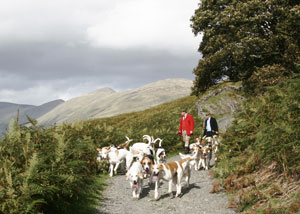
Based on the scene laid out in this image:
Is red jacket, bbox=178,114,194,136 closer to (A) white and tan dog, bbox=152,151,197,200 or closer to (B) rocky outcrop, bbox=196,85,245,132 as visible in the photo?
(A) white and tan dog, bbox=152,151,197,200

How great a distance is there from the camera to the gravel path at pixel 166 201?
28.7ft

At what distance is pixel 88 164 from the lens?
14016 mm

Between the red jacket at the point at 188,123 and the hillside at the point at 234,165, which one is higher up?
the red jacket at the point at 188,123

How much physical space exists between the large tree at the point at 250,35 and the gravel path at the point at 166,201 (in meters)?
14.4

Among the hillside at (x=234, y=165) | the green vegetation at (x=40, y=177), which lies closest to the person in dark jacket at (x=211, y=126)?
the hillside at (x=234, y=165)

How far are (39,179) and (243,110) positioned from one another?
8887 millimetres

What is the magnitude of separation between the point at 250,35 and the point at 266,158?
19.6m

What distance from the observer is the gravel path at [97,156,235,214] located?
875 cm

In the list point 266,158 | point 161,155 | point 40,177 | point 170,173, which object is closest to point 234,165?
point 266,158

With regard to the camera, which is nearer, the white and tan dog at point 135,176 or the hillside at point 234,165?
the hillside at point 234,165

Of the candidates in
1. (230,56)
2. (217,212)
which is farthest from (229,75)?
(217,212)

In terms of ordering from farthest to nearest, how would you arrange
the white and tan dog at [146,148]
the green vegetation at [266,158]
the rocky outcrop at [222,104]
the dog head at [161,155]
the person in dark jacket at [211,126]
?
the rocky outcrop at [222,104] < the person in dark jacket at [211,126] < the dog head at [161,155] < the white and tan dog at [146,148] < the green vegetation at [266,158]

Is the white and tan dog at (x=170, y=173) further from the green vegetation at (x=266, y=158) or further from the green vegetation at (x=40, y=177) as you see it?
the green vegetation at (x=40, y=177)

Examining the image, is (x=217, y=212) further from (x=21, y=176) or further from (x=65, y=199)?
(x=21, y=176)
